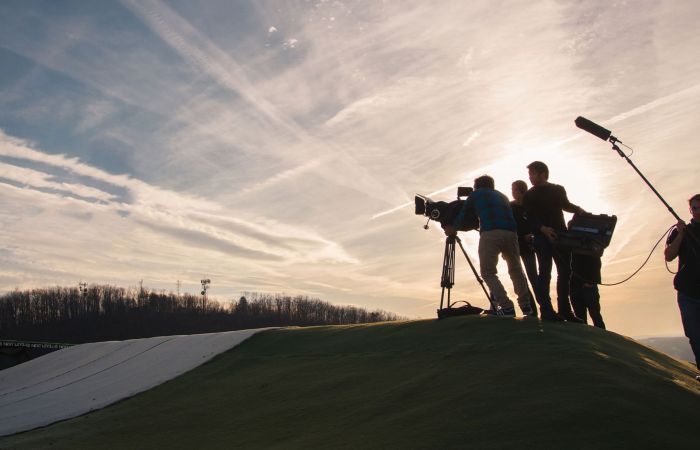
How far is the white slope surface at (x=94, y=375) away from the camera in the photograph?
8742mm

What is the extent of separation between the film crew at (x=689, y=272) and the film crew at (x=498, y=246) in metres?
1.81

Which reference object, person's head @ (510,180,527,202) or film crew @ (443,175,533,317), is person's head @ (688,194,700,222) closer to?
film crew @ (443,175,533,317)

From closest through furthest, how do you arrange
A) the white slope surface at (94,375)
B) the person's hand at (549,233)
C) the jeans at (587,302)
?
the person's hand at (549,233) → the jeans at (587,302) → the white slope surface at (94,375)

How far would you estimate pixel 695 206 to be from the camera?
5812 mm

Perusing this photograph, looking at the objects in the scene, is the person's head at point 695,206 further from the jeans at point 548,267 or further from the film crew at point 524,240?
the film crew at point 524,240

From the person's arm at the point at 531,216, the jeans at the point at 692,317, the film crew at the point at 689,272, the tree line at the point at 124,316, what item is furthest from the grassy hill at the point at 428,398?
the tree line at the point at 124,316

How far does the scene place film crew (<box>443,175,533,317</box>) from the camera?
698 centimetres

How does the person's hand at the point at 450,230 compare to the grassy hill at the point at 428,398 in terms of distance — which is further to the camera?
the person's hand at the point at 450,230

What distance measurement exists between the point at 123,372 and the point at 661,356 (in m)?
9.86

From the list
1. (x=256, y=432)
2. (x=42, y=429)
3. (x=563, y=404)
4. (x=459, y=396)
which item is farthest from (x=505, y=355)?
(x=42, y=429)

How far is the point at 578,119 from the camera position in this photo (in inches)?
247

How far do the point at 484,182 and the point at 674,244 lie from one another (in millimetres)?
2530

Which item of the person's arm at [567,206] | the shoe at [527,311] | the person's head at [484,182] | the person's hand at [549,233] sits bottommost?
the shoe at [527,311]

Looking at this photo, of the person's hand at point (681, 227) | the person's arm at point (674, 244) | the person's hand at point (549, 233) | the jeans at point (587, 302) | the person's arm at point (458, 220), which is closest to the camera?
the person's hand at point (681, 227)
